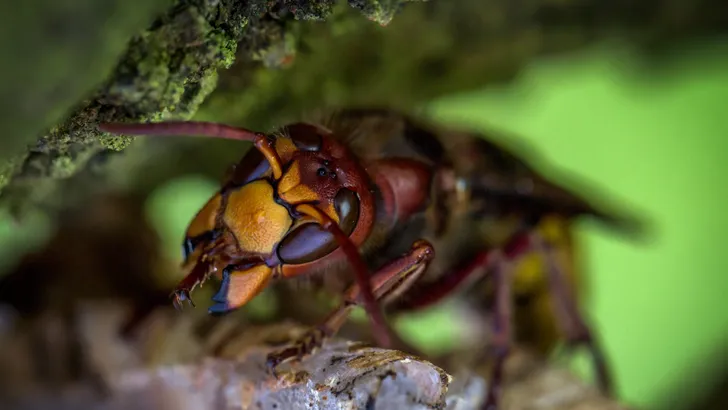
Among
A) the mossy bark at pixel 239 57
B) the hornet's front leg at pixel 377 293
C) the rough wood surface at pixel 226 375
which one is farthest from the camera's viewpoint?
the hornet's front leg at pixel 377 293

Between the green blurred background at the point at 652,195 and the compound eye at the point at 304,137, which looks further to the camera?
the green blurred background at the point at 652,195

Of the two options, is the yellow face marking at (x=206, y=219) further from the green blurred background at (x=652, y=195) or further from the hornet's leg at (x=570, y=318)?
the green blurred background at (x=652, y=195)

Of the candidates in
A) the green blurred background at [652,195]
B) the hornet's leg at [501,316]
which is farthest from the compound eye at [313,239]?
the green blurred background at [652,195]

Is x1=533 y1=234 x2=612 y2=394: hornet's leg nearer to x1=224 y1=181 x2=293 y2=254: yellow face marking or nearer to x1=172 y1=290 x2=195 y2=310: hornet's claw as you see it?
x1=224 y1=181 x2=293 y2=254: yellow face marking

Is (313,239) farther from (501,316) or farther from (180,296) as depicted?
(501,316)

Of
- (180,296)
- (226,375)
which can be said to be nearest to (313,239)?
(180,296)

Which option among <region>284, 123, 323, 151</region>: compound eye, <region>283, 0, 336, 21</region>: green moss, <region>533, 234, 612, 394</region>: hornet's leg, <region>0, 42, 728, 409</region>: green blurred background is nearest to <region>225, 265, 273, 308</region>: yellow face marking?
<region>284, 123, 323, 151</region>: compound eye

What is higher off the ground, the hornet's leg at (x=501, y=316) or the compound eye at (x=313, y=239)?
the compound eye at (x=313, y=239)

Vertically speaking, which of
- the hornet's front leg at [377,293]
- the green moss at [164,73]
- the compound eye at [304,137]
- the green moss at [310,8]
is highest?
the green moss at [310,8]
